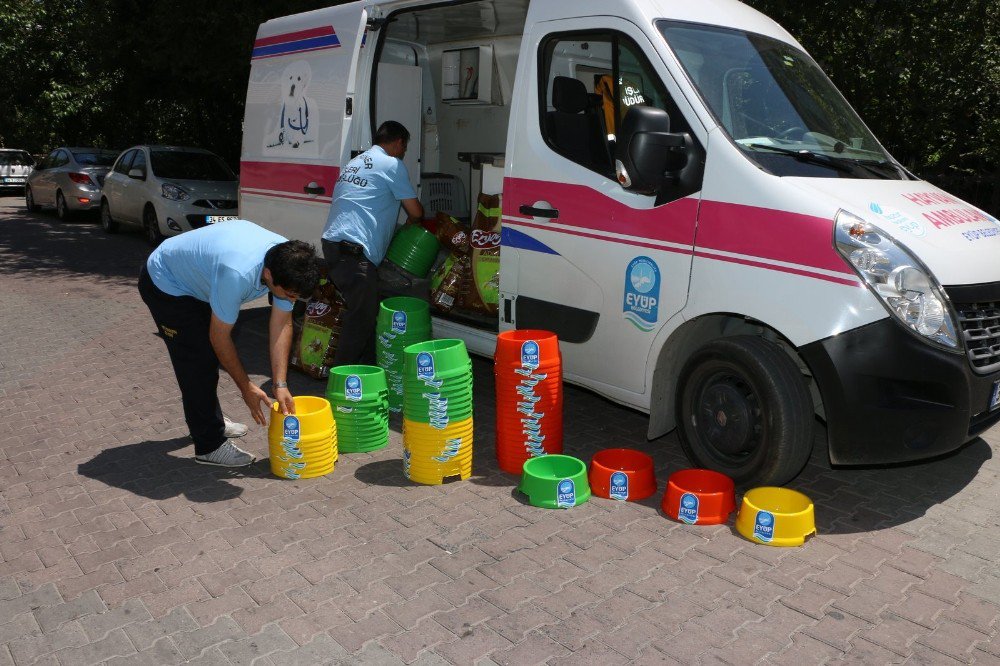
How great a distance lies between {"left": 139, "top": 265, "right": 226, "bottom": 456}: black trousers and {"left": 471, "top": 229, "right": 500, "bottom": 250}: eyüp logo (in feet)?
6.38

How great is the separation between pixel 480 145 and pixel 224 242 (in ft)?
12.8

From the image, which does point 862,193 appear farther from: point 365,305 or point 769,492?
point 365,305

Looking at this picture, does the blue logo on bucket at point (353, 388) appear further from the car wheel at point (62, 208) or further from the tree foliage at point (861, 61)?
the car wheel at point (62, 208)

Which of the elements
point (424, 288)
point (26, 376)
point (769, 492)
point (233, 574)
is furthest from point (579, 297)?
point (26, 376)

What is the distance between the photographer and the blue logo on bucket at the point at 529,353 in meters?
4.79

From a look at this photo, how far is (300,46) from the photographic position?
287 inches

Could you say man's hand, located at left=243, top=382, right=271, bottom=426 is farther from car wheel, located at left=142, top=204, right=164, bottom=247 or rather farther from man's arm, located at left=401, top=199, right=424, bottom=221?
car wheel, located at left=142, top=204, right=164, bottom=247

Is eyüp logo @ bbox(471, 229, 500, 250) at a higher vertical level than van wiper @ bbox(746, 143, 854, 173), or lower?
lower

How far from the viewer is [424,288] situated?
6.72m

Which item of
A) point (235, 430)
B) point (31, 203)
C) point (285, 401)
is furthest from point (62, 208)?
point (285, 401)

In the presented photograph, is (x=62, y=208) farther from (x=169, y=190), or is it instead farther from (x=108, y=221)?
(x=169, y=190)

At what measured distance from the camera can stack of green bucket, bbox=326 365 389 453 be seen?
522 cm

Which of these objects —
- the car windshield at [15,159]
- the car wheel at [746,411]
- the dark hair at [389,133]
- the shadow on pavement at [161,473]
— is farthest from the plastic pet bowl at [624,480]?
the car windshield at [15,159]

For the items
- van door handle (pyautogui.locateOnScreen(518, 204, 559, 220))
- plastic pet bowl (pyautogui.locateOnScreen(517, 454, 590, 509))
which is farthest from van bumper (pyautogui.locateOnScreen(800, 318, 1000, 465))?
van door handle (pyautogui.locateOnScreen(518, 204, 559, 220))
